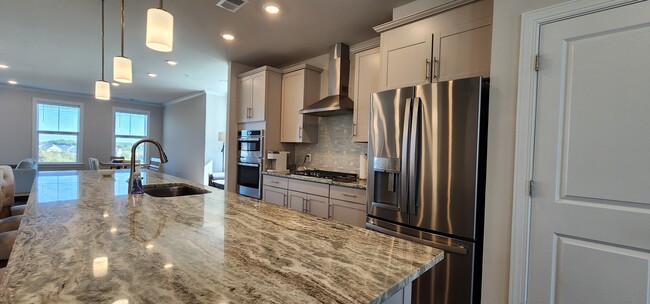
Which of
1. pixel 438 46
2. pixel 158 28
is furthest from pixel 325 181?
pixel 158 28

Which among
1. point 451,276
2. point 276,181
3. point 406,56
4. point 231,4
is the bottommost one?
point 451,276

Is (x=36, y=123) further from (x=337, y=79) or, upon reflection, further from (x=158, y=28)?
(x=158, y=28)

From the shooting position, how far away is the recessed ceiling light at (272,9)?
2.62 m

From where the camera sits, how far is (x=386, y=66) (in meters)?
2.57

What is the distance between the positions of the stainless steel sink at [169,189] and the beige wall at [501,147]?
1.95 meters

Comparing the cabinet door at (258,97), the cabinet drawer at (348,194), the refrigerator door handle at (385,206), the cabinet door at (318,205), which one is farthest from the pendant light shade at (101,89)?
the refrigerator door handle at (385,206)

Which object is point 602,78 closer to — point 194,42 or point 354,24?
point 354,24

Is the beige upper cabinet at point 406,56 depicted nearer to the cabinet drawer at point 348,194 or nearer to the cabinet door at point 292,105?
the cabinet drawer at point 348,194

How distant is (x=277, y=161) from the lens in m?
3.95

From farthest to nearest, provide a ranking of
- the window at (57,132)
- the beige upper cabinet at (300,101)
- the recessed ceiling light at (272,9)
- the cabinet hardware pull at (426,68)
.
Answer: the window at (57,132) → the beige upper cabinet at (300,101) → the recessed ceiling light at (272,9) → the cabinet hardware pull at (426,68)

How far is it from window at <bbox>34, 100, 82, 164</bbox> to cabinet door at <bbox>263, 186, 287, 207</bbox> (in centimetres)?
658

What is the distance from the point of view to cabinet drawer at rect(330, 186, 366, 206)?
8.63 ft

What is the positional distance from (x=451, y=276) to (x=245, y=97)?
3.51 meters

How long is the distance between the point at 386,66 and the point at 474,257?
1.64 metres
